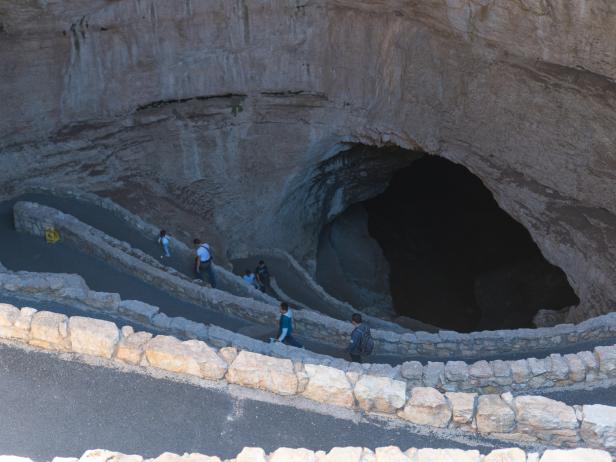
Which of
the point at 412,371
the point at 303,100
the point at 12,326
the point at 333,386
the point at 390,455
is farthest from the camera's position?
the point at 303,100

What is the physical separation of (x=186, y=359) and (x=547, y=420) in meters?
3.01

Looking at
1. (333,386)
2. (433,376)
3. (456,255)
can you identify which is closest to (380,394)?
(333,386)

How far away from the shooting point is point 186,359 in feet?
19.1

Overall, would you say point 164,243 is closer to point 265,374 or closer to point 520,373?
point 265,374

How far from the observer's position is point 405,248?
61.0 feet

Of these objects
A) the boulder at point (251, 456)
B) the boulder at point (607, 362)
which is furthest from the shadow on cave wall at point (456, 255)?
the boulder at point (251, 456)

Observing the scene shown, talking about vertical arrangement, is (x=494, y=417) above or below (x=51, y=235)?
below

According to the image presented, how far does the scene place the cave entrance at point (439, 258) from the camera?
53.4ft

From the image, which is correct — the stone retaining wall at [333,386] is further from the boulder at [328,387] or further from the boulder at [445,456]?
the boulder at [445,456]

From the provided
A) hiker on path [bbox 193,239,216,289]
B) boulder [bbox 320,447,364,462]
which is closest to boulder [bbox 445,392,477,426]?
boulder [bbox 320,447,364,462]

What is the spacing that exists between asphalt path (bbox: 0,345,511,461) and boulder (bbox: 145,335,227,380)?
14 centimetres

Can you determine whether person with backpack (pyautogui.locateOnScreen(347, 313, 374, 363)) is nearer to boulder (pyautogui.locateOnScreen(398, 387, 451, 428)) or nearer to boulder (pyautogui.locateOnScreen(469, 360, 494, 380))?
boulder (pyautogui.locateOnScreen(469, 360, 494, 380))

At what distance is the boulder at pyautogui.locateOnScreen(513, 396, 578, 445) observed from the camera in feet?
17.4

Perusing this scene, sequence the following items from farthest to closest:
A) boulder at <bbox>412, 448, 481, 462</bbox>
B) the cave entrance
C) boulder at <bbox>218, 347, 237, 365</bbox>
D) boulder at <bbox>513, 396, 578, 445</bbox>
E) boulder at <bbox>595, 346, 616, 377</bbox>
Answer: the cave entrance
boulder at <bbox>595, 346, 616, 377</bbox>
boulder at <bbox>218, 347, 237, 365</bbox>
boulder at <bbox>513, 396, 578, 445</bbox>
boulder at <bbox>412, 448, 481, 462</bbox>
